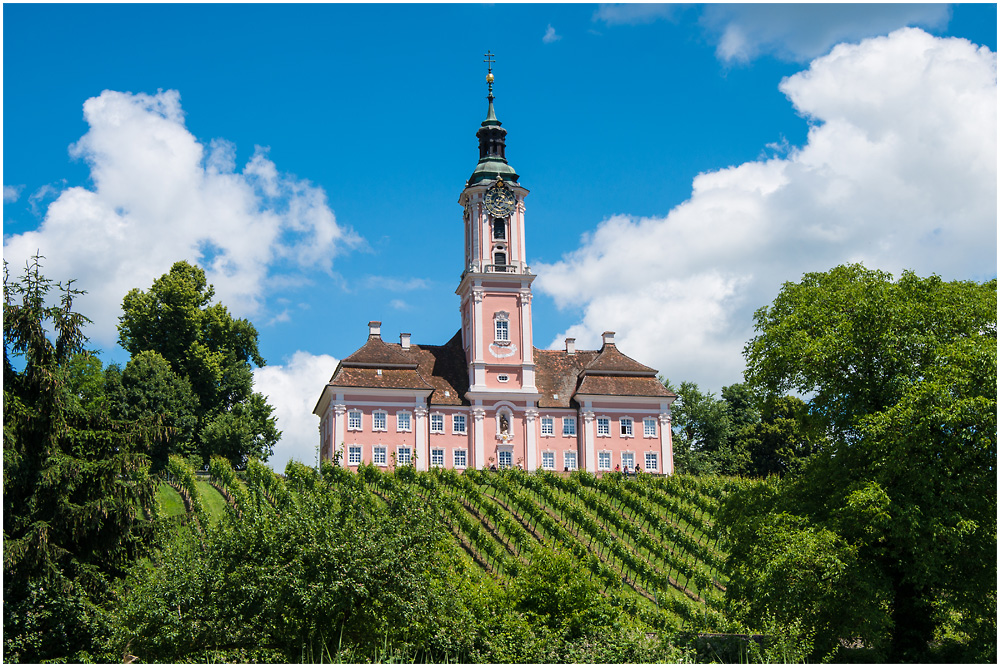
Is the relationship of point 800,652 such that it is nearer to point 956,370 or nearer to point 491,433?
point 956,370

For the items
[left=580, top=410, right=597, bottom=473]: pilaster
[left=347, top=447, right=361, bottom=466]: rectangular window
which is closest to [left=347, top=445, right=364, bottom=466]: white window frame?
[left=347, top=447, right=361, bottom=466]: rectangular window

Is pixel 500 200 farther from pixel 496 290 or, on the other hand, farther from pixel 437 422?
pixel 437 422

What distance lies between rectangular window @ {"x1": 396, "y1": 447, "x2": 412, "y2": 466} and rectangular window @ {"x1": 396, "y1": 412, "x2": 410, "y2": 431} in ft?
3.73

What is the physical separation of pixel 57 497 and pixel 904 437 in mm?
19476

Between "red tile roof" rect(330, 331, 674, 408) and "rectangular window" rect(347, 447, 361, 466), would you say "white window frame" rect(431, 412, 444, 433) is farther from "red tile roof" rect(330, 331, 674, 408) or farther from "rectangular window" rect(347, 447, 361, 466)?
"rectangular window" rect(347, 447, 361, 466)

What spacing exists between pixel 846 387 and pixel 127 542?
18276 millimetres

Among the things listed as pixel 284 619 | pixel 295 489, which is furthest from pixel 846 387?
pixel 295 489

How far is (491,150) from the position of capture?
66.1 metres

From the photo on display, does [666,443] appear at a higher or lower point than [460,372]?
lower

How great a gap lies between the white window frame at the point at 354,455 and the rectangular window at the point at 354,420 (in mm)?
1004

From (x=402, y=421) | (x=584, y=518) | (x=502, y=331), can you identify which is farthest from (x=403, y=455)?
(x=584, y=518)

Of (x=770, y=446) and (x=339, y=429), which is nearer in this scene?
(x=339, y=429)

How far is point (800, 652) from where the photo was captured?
21.3 metres

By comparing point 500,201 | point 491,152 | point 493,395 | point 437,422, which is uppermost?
point 491,152
